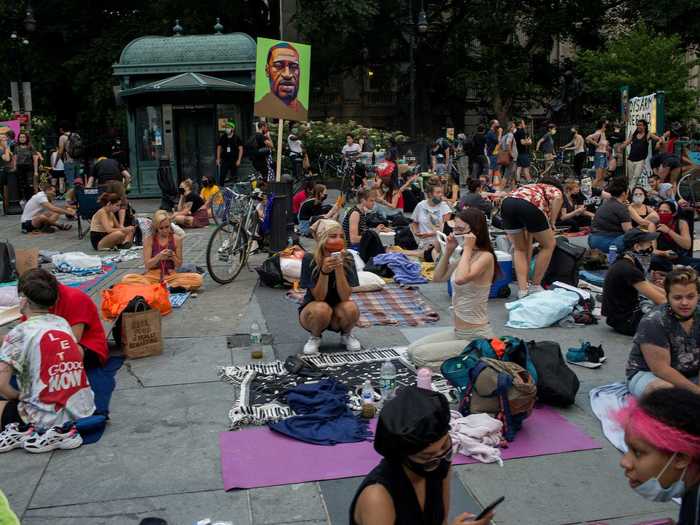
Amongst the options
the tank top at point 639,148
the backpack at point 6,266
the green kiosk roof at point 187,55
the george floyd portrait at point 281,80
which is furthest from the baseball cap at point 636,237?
the green kiosk roof at point 187,55

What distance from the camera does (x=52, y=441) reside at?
5.37 metres

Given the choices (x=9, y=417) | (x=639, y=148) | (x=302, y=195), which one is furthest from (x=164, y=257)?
(x=639, y=148)

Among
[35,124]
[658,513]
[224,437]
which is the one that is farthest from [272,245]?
[35,124]

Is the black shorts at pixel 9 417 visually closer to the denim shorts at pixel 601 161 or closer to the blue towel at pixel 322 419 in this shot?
the blue towel at pixel 322 419

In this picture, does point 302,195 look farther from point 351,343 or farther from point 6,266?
point 351,343

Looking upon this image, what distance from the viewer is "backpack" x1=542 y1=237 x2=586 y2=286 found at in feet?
31.8

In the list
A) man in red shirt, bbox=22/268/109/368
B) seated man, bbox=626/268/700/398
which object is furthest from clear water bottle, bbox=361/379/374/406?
man in red shirt, bbox=22/268/109/368

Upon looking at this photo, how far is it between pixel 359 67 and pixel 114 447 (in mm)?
35622

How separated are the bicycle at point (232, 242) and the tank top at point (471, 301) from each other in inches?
195

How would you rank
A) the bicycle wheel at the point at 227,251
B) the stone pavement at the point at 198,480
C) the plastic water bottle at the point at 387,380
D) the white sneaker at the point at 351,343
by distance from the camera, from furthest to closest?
1. the bicycle wheel at the point at 227,251
2. the white sneaker at the point at 351,343
3. the plastic water bottle at the point at 387,380
4. the stone pavement at the point at 198,480

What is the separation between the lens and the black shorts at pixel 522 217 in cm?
928

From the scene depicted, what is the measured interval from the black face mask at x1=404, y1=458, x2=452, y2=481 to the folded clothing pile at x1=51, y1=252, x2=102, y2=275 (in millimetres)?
9588

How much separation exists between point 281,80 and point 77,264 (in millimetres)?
4392

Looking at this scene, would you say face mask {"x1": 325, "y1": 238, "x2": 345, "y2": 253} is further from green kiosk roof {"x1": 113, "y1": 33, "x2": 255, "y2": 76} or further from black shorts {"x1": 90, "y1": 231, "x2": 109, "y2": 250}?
green kiosk roof {"x1": 113, "y1": 33, "x2": 255, "y2": 76}
